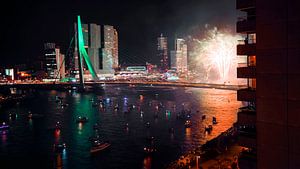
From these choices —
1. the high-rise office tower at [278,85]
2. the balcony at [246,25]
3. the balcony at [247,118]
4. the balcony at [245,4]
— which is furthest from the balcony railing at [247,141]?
the balcony at [245,4]

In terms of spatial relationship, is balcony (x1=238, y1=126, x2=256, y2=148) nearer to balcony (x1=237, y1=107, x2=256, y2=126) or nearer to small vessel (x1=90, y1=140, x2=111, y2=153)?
balcony (x1=237, y1=107, x2=256, y2=126)

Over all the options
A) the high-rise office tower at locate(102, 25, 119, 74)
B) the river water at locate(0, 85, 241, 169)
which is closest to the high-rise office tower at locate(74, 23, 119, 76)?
the high-rise office tower at locate(102, 25, 119, 74)

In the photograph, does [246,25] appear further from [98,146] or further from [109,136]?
[109,136]

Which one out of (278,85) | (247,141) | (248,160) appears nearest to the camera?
(278,85)

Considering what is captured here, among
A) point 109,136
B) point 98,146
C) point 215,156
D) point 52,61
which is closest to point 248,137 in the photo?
point 215,156

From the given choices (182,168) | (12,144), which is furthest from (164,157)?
(12,144)

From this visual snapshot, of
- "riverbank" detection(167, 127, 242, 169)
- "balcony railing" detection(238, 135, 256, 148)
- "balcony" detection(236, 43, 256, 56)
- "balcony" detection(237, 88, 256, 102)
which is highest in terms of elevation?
"balcony" detection(236, 43, 256, 56)

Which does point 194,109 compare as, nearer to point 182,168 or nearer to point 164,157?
point 164,157

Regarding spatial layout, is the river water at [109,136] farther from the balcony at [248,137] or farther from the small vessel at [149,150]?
the balcony at [248,137]
